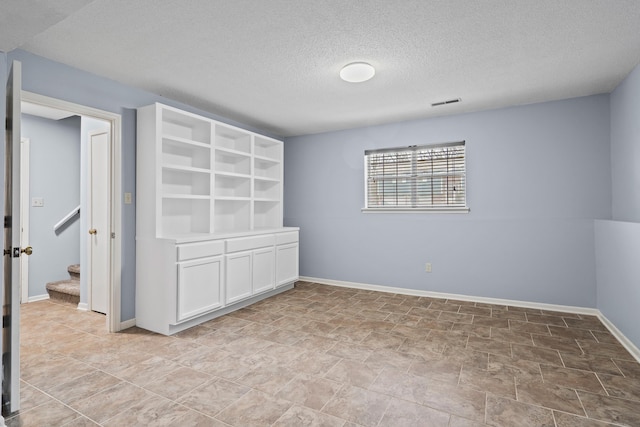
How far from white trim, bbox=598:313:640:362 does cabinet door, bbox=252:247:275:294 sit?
12.0 feet

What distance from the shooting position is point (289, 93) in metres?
3.69

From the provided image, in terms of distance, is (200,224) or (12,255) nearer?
(12,255)

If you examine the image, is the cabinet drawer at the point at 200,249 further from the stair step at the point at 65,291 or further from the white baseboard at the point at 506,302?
the white baseboard at the point at 506,302

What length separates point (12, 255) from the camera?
1.86 metres

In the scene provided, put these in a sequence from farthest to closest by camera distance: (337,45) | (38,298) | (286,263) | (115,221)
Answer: (286,263) → (38,298) → (115,221) → (337,45)

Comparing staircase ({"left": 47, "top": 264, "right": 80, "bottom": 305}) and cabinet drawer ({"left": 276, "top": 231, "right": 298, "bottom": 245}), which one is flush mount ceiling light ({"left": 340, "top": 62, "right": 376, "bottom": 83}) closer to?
cabinet drawer ({"left": 276, "top": 231, "right": 298, "bottom": 245})

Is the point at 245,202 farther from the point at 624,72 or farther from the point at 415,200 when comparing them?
the point at 624,72

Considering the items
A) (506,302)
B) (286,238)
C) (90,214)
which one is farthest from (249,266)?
(506,302)

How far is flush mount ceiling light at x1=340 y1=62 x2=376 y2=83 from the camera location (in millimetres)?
2906

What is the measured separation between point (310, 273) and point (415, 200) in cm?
211

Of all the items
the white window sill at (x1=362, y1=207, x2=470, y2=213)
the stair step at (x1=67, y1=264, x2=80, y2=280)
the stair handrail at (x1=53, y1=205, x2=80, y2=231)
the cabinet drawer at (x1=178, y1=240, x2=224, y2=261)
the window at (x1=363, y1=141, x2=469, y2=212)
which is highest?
the window at (x1=363, y1=141, x2=469, y2=212)

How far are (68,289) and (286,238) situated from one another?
2850 mm

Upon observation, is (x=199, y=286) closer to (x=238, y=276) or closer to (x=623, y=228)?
(x=238, y=276)

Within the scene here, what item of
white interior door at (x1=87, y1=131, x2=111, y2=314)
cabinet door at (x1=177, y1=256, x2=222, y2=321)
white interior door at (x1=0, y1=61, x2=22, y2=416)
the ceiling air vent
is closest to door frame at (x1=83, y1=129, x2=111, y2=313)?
white interior door at (x1=87, y1=131, x2=111, y2=314)
